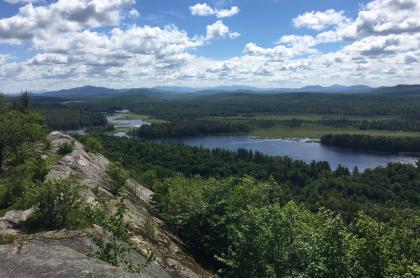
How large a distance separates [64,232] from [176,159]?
134m

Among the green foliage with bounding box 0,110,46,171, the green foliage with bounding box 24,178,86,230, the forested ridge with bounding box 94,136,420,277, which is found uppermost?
the green foliage with bounding box 0,110,46,171

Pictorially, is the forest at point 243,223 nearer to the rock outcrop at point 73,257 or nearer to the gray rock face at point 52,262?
the rock outcrop at point 73,257

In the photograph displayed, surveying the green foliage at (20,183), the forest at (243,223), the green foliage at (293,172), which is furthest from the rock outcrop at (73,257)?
the green foliage at (293,172)

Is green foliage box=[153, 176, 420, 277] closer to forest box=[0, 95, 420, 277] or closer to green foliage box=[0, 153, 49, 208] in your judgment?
forest box=[0, 95, 420, 277]

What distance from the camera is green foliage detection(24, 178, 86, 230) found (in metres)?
20.3

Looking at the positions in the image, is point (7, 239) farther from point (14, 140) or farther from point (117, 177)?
point (14, 140)

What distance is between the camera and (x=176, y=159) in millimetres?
153000

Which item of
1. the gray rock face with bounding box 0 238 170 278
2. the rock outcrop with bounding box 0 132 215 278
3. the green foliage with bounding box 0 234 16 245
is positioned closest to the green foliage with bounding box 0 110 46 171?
the rock outcrop with bounding box 0 132 215 278

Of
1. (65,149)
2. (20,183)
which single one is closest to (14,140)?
(65,149)

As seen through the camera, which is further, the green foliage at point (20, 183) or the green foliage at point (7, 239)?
the green foliage at point (20, 183)

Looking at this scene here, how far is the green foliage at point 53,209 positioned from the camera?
2034 centimetres

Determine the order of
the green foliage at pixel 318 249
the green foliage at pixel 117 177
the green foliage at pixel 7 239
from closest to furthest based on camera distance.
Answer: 1. the green foliage at pixel 7 239
2. the green foliage at pixel 318 249
3. the green foliage at pixel 117 177

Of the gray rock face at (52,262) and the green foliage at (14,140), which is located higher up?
the green foliage at (14,140)

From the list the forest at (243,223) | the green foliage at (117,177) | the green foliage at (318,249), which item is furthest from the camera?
the green foliage at (117,177)
